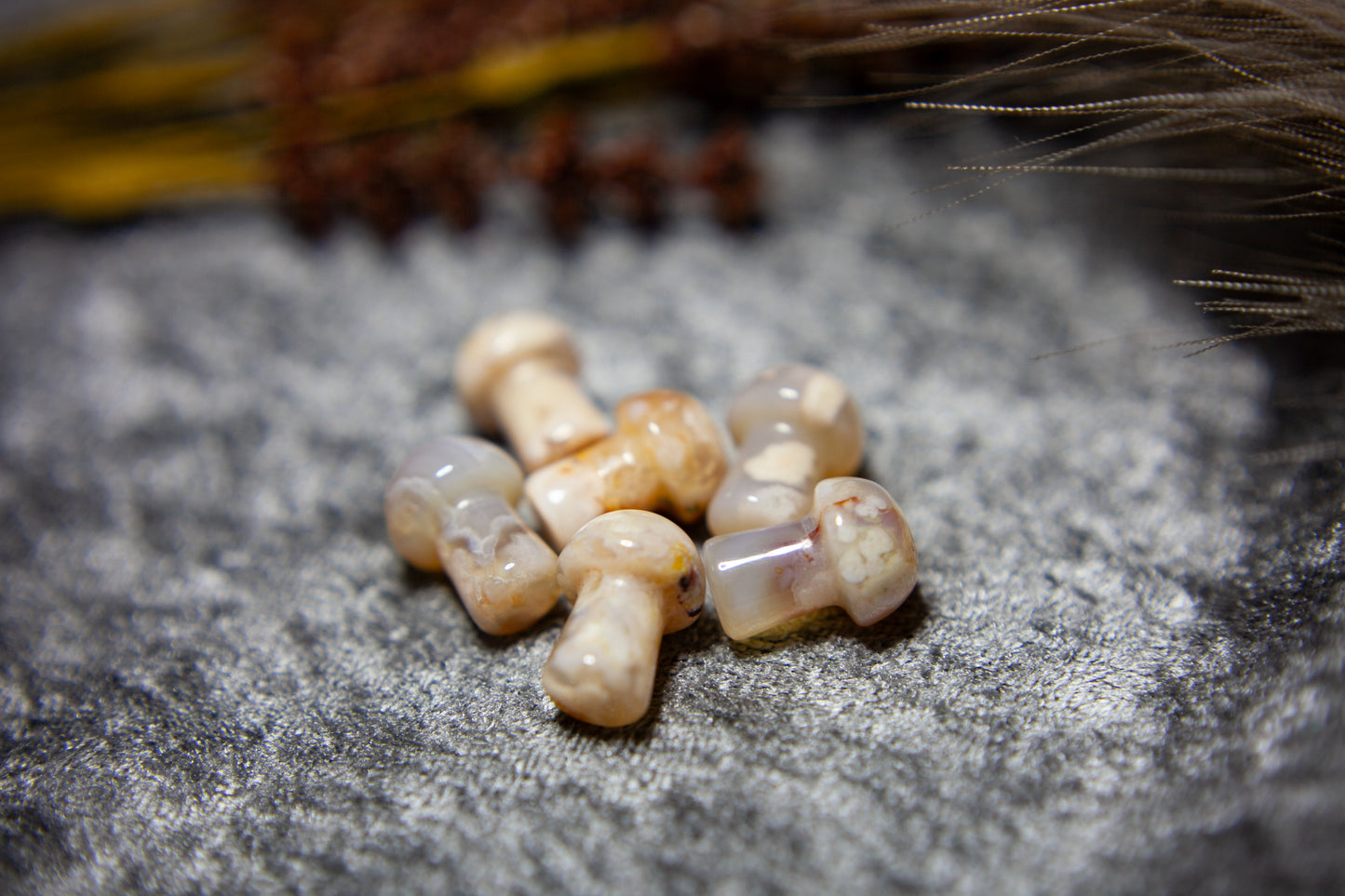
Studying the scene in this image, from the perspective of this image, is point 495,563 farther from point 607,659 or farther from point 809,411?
point 809,411

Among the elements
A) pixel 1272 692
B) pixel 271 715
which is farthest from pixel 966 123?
pixel 271 715

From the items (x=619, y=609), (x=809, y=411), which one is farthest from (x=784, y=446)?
(x=619, y=609)

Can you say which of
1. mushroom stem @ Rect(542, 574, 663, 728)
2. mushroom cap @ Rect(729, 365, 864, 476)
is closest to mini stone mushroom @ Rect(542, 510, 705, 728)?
mushroom stem @ Rect(542, 574, 663, 728)

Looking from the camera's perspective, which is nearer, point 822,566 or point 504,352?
point 822,566

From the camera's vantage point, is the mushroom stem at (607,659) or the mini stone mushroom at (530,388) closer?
the mushroom stem at (607,659)

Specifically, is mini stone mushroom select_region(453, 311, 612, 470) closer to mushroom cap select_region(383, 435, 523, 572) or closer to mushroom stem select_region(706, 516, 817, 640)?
mushroom cap select_region(383, 435, 523, 572)

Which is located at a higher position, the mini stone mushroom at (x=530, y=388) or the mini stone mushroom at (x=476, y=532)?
the mini stone mushroom at (x=530, y=388)

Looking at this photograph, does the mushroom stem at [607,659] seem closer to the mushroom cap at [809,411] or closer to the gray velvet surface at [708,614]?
the gray velvet surface at [708,614]

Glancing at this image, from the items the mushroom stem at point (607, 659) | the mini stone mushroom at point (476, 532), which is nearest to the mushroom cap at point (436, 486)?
the mini stone mushroom at point (476, 532)
